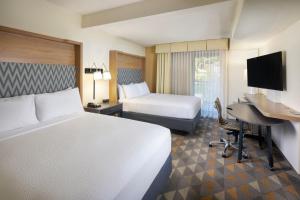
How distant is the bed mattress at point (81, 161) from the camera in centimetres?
99

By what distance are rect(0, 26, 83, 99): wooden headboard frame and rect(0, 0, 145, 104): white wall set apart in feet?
0.35

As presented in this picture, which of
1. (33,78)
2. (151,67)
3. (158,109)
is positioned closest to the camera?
(33,78)

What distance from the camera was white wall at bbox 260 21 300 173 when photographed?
230 cm

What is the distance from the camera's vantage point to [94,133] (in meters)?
1.85

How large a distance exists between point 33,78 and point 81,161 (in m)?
1.90

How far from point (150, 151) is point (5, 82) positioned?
208cm

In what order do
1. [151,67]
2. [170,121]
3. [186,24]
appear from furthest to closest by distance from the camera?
[151,67]
[170,121]
[186,24]

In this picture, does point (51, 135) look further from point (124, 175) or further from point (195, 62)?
point (195, 62)

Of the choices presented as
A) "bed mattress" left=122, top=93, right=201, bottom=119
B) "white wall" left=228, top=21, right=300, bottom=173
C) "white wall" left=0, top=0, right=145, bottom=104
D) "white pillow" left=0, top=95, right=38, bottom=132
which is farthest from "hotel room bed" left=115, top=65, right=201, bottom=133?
"white pillow" left=0, top=95, right=38, bottom=132

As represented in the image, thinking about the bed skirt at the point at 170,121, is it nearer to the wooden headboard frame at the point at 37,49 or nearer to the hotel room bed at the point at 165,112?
the hotel room bed at the point at 165,112

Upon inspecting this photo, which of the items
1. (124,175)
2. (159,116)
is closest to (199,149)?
(159,116)

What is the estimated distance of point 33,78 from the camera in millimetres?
2498

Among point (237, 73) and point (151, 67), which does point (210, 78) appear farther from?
point (151, 67)

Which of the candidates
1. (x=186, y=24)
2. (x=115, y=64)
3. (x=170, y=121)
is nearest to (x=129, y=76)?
(x=115, y=64)
